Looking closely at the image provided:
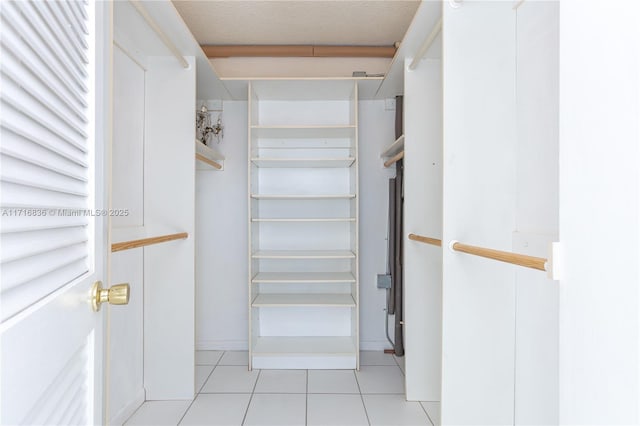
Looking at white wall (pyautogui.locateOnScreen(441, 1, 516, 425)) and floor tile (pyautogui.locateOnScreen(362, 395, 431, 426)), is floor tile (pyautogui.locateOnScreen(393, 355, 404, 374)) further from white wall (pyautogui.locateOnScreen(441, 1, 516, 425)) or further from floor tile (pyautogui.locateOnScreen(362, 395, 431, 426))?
white wall (pyautogui.locateOnScreen(441, 1, 516, 425))

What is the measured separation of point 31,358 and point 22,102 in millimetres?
323

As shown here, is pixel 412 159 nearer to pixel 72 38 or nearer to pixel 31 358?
pixel 72 38

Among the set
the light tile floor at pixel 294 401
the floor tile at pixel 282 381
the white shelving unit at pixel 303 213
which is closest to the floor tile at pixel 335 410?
the light tile floor at pixel 294 401

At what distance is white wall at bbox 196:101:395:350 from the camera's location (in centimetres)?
310

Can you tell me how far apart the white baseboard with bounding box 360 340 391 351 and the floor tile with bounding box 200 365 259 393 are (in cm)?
90

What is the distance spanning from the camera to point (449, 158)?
4.87 ft

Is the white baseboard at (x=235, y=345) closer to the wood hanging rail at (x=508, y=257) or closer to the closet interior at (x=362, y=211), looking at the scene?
the closet interior at (x=362, y=211)

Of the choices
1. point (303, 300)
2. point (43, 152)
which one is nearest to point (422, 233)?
point (303, 300)

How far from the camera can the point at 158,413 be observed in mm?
2090

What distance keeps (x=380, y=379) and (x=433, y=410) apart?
48 centimetres

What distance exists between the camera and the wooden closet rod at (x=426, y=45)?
5.85ft

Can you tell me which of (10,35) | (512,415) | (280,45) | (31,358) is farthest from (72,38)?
(280,45)
